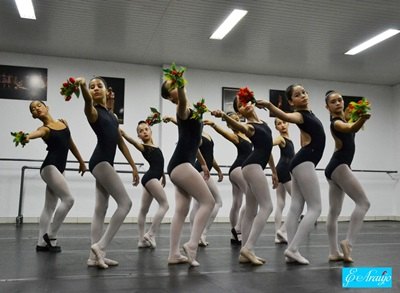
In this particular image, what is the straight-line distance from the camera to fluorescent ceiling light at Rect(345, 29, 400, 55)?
26.4ft

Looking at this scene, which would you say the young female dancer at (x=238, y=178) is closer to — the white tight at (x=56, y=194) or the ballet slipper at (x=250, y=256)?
the ballet slipper at (x=250, y=256)

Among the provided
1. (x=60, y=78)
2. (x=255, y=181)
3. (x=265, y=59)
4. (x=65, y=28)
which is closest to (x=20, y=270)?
(x=255, y=181)

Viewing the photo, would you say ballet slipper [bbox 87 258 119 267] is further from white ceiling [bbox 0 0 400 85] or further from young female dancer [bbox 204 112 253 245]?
white ceiling [bbox 0 0 400 85]

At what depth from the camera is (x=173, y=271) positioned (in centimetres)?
374

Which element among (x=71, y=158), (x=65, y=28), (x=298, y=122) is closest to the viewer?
(x=298, y=122)

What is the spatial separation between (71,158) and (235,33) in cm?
464

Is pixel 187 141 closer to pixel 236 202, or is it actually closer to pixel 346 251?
pixel 346 251

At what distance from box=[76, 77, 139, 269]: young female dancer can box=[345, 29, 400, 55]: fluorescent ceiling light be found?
619cm

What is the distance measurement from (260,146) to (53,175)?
8.18ft

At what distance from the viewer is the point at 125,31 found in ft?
26.9

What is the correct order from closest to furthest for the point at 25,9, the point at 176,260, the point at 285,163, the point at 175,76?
the point at 175,76, the point at 176,260, the point at 285,163, the point at 25,9

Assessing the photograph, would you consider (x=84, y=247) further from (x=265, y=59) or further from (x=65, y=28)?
(x=265, y=59)

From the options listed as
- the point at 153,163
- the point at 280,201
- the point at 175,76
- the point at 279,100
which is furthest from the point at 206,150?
the point at 279,100

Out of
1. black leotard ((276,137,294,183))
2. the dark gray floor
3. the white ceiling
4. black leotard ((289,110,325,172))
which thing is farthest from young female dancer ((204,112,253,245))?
the white ceiling
